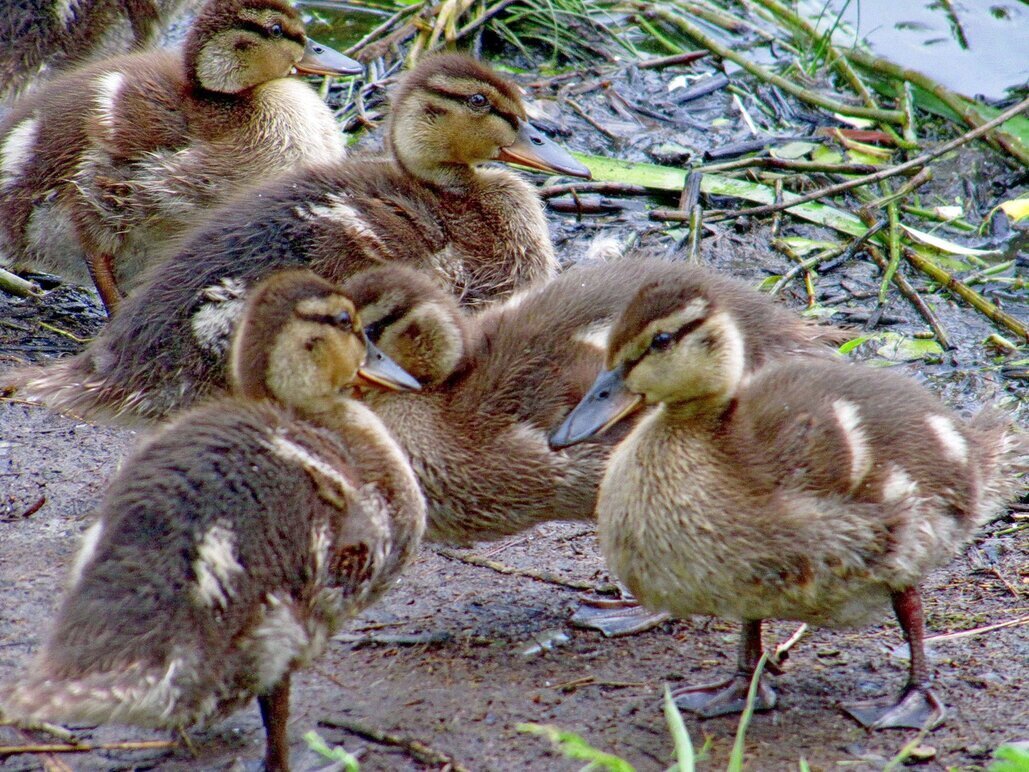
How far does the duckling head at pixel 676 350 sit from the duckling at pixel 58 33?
11.5 feet

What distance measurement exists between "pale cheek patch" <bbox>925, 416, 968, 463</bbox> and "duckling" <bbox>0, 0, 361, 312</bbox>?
8.51 feet

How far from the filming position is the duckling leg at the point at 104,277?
477 centimetres

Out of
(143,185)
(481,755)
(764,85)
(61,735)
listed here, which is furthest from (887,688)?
(764,85)

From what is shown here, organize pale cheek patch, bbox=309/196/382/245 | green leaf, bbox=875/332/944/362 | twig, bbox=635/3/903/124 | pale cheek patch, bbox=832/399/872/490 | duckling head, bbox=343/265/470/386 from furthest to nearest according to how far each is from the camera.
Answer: twig, bbox=635/3/903/124 → green leaf, bbox=875/332/944/362 → pale cheek patch, bbox=309/196/382/245 → duckling head, bbox=343/265/470/386 → pale cheek patch, bbox=832/399/872/490

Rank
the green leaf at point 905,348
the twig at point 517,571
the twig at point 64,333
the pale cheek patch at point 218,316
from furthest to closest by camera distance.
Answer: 1. the twig at point 64,333
2. the green leaf at point 905,348
3. the pale cheek patch at point 218,316
4. the twig at point 517,571

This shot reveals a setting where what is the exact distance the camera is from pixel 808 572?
2.96 metres

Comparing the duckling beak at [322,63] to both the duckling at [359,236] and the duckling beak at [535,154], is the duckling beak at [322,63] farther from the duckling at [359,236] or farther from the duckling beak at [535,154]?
the duckling beak at [535,154]

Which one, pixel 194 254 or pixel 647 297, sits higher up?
pixel 647 297

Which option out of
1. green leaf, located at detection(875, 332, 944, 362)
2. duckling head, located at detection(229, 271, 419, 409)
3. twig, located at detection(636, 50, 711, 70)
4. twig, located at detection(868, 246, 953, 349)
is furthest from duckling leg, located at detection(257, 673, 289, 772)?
twig, located at detection(636, 50, 711, 70)

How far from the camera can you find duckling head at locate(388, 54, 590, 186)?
4.53 m

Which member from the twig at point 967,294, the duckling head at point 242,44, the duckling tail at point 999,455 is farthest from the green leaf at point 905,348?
the duckling head at point 242,44

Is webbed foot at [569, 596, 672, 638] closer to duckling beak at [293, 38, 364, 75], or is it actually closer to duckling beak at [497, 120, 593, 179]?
duckling beak at [497, 120, 593, 179]

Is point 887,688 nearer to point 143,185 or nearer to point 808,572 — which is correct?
point 808,572

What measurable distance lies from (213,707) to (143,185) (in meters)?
2.52
